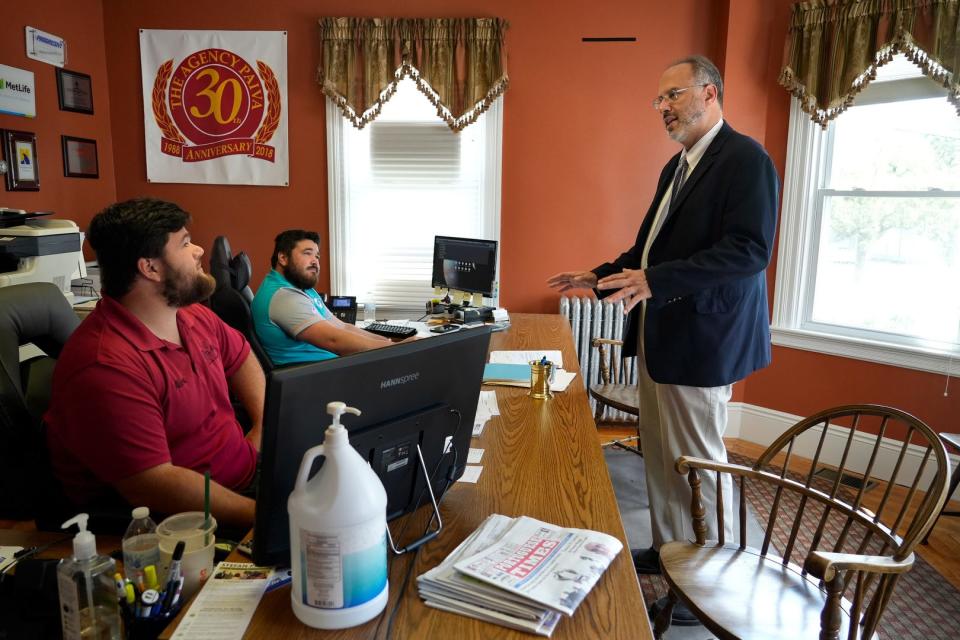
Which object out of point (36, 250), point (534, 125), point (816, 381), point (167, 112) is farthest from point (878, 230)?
point (167, 112)

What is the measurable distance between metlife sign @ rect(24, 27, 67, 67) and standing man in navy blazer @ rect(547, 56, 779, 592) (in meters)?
3.46

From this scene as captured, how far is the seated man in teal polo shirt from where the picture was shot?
2639 mm

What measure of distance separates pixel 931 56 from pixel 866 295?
1.21m

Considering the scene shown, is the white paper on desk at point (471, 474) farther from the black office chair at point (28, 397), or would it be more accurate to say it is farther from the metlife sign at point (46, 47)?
the metlife sign at point (46, 47)

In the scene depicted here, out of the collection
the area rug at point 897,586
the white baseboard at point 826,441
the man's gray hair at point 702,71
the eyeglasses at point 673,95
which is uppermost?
the man's gray hair at point 702,71

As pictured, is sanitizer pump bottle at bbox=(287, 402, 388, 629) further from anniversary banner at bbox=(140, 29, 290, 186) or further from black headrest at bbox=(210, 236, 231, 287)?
anniversary banner at bbox=(140, 29, 290, 186)

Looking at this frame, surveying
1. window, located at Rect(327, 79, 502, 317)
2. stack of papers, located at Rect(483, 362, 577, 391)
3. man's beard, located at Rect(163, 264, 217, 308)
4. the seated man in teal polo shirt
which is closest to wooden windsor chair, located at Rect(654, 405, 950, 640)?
stack of papers, located at Rect(483, 362, 577, 391)

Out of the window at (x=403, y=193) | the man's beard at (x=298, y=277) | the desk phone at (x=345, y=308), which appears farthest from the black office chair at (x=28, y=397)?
the window at (x=403, y=193)

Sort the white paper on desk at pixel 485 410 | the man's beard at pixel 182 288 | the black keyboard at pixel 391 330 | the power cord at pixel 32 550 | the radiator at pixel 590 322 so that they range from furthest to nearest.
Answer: the radiator at pixel 590 322, the black keyboard at pixel 391 330, the white paper on desk at pixel 485 410, the man's beard at pixel 182 288, the power cord at pixel 32 550

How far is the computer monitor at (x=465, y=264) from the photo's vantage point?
353 cm

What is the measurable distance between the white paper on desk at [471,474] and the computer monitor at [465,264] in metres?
2.07

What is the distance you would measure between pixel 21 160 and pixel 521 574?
3.86 m

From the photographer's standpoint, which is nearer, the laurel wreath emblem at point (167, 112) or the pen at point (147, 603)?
the pen at point (147, 603)

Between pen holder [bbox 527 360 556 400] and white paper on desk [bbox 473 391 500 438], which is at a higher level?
pen holder [bbox 527 360 556 400]
